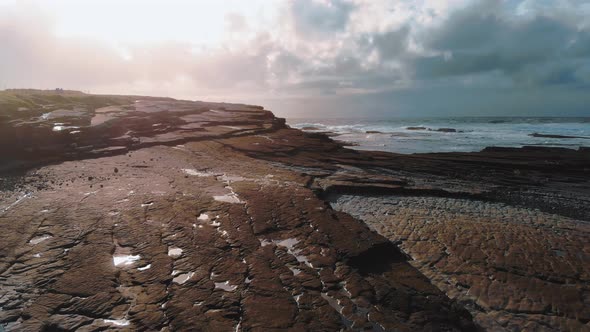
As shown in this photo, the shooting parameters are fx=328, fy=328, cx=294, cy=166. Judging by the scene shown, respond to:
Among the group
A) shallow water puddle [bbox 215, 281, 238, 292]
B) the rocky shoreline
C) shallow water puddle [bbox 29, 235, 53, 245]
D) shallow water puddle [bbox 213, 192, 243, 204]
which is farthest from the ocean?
shallow water puddle [bbox 29, 235, 53, 245]

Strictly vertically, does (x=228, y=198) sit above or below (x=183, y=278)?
above

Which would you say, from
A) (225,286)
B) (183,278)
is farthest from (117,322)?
(225,286)

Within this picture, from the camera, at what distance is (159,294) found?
5.83 metres

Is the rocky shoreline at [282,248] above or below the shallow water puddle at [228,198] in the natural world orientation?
below

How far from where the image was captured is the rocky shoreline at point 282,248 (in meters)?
5.56

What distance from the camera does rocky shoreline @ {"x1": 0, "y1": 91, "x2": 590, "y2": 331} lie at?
18.2 feet

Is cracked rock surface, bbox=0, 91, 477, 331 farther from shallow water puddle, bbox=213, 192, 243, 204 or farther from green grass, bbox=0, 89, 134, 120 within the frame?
green grass, bbox=0, 89, 134, 120

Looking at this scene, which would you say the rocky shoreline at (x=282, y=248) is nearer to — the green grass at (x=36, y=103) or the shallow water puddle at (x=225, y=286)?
the shallow water puddle at (x=225, y=286)

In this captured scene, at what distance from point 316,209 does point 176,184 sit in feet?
18.7

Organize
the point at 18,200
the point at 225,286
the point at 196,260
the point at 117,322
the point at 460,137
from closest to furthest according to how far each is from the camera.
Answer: the point at 117,322 → the point at 225,286 → the point at 196,260 → the point at 18,200 → the point at 460,137

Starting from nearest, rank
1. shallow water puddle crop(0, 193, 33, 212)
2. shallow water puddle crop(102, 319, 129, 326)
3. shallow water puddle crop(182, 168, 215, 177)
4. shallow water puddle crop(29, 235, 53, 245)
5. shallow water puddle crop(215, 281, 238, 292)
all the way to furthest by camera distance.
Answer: shallow water puddle crop(102, 319, 129, 326), shallow water puddle crop(215, 281, 238, 292), shallow water puddle crop(29, 235, 53, 245), shallow water puddle crop(0, 193, 33, 212), shallow water puddle crop(182, 168, 215, 177)

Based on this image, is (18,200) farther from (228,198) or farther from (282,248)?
(282,248)

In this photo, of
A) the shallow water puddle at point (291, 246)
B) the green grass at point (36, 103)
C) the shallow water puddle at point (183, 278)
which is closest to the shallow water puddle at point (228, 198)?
the shallow water puddle at point (291, 246)

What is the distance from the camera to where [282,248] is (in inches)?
303
